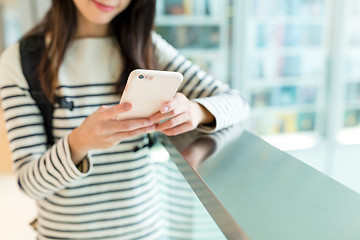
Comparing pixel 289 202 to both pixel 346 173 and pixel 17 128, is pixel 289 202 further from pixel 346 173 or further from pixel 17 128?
pixel 17 128

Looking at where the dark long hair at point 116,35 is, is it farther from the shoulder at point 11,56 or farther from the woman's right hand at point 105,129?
the woman's right hand at point 105,129

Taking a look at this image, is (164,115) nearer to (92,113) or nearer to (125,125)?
(125,125)

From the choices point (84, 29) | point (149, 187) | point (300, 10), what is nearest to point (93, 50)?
point (84, 29)

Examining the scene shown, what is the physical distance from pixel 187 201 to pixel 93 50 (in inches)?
16.4

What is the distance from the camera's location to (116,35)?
2.78 ft

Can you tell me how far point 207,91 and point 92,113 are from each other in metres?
0.28

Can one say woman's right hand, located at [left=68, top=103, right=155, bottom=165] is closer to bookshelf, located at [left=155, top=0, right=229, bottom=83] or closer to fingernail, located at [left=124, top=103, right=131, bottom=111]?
fingernail, located at [left=124, top=103, right=131, bottom=111]

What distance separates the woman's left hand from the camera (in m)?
0.56

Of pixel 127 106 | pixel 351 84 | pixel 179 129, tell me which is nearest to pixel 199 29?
pixel 351 84

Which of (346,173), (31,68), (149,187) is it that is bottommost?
(149,187)

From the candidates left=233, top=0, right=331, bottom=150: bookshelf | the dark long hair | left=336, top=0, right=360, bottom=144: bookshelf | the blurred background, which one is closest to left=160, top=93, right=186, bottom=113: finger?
the dark long hair

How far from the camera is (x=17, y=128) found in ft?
2.30

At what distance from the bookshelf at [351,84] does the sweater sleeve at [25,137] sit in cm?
252

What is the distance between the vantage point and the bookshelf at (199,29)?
96.7 inches
